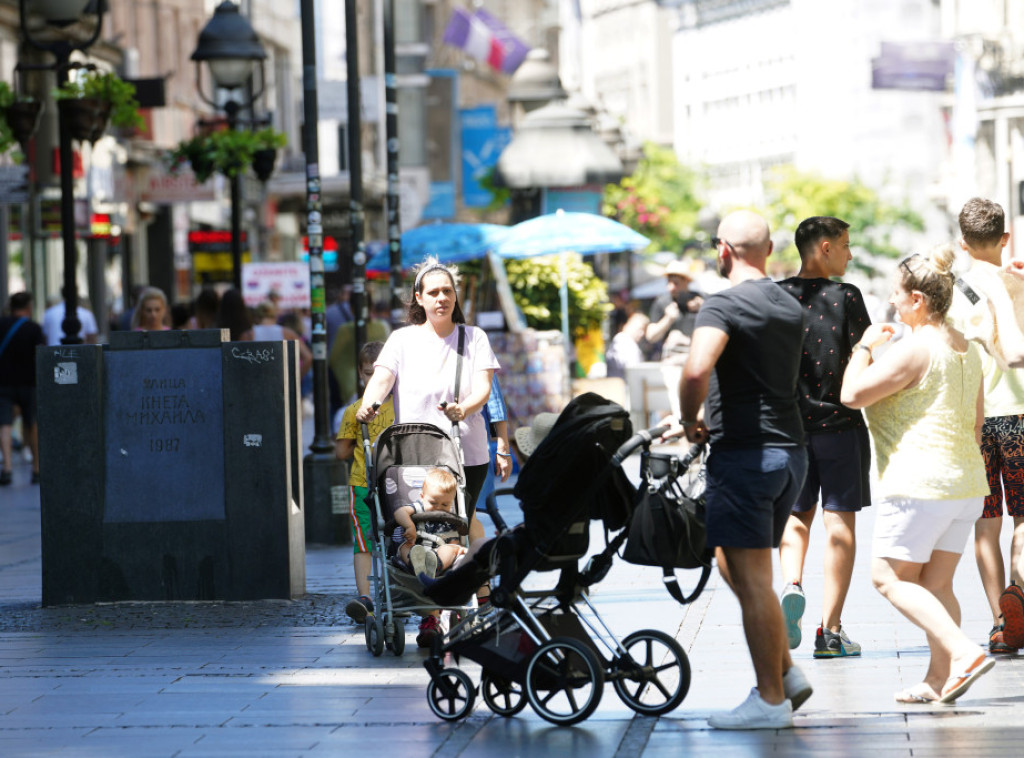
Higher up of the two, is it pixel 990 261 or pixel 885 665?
pixel 990 261

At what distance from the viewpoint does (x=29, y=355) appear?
793 inches

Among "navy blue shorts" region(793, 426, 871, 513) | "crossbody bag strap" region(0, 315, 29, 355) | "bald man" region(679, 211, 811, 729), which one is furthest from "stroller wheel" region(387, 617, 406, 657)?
"crossbody bag strap" region(0, 315, 29, 355)

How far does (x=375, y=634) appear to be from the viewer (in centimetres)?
901

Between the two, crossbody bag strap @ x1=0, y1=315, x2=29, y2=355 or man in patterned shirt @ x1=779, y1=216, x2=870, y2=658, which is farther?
crossbody bag strap @ x1=0, y1=315, x2=29, y2=355

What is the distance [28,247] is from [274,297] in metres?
3.56

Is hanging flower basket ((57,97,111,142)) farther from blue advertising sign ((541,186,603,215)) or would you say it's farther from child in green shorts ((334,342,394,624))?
child in green shorts ((334,342,394,624))

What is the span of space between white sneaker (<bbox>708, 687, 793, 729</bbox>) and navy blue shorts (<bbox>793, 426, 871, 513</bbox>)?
1639 mm

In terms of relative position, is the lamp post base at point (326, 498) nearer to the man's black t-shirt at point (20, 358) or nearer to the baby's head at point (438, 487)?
the baby's head at point (438, 487)

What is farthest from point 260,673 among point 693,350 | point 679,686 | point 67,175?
point 67,175

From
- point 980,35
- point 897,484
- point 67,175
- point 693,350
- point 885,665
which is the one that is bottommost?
point 885,665

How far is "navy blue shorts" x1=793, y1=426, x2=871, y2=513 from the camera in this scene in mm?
8656

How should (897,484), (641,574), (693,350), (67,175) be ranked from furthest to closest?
(67,175)
(641,574)
(897,484)
(693,350)

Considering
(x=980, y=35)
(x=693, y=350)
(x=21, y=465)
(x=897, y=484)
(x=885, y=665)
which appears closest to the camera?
(x=693, y=350)

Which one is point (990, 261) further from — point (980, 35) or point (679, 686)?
point (980, 35)
